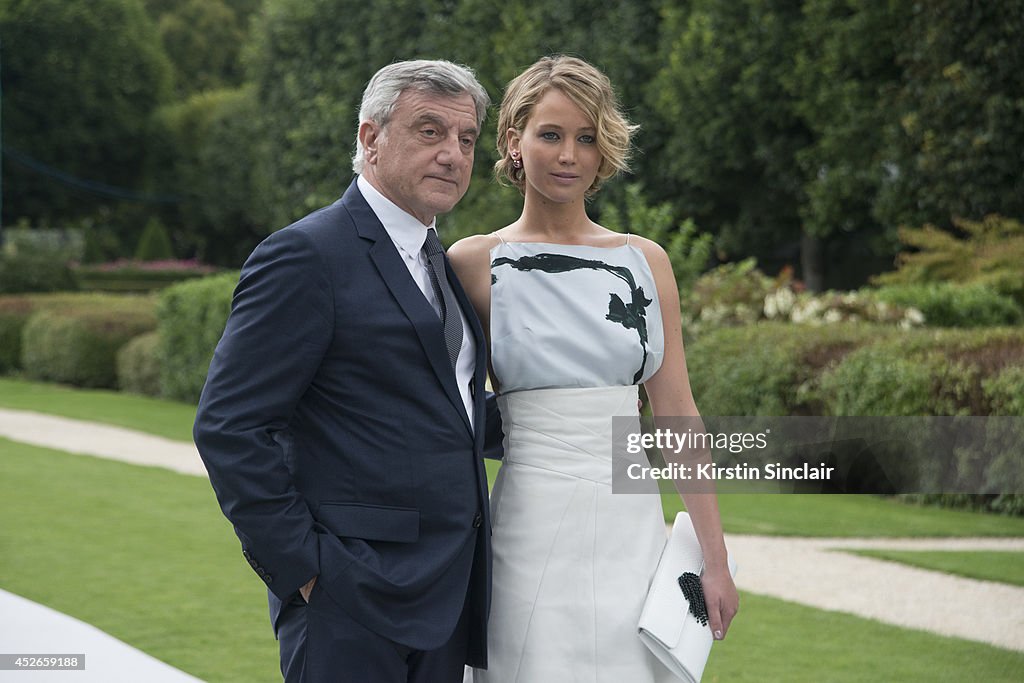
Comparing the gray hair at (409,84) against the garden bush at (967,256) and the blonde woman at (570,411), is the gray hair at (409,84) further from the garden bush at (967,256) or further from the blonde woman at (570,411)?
the garden bush at (967,256)

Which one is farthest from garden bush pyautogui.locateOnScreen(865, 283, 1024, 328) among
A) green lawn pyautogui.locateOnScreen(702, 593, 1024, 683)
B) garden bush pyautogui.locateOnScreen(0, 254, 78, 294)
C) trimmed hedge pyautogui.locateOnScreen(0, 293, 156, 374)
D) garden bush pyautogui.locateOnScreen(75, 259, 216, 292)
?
garden bush pyautogui.locateOnScreen(75, 259, 216, 292)

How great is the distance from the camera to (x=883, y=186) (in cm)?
2027

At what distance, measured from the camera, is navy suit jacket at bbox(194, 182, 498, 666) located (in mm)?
2521

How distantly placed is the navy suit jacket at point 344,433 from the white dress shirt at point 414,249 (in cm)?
6

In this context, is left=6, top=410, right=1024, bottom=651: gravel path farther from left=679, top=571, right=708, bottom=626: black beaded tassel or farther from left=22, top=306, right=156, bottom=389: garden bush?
left=22, top=306, right=156, bottom=389: garden bush

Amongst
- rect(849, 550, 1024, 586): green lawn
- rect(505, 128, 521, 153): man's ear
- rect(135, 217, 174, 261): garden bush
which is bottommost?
rect(849, 550, 1024, 586): green lawn

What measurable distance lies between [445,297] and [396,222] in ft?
0.67

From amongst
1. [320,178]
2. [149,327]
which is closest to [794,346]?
[149,327]

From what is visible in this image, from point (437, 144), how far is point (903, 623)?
4680mm

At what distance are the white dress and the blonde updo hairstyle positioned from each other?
0.31 meters

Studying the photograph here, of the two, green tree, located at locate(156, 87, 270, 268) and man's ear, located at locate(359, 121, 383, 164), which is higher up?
green tree, located at locate(156, 87, 270, 268)

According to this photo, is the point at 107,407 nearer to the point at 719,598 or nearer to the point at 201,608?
the point at 201,608

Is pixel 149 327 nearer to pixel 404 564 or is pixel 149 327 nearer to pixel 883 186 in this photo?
pixel 883 186

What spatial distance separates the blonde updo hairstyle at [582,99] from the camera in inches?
117
